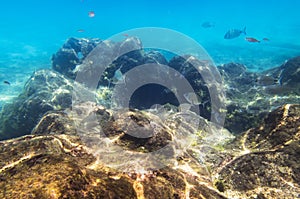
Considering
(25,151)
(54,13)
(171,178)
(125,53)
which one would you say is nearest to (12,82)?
(125,53)

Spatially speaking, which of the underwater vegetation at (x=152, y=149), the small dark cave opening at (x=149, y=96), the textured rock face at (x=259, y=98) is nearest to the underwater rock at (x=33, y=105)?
the underwater vegetation at (x=152, y=149)

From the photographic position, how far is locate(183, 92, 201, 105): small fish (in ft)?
28.5

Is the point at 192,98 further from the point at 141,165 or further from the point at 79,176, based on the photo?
the point at 79,176

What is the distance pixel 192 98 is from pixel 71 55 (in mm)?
8591

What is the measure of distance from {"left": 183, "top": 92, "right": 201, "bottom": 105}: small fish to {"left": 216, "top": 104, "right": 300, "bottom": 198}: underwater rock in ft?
14.2

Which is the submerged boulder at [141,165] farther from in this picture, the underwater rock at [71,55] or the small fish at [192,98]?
the underwater rock at [71,55]

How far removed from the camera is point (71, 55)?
13.6 meters

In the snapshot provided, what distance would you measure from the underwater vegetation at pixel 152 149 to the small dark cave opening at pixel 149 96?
129 centimetres

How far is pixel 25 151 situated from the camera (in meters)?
2.67

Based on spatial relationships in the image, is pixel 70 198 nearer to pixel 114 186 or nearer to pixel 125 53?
pixel 114 186

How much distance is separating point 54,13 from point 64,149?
11036 cm

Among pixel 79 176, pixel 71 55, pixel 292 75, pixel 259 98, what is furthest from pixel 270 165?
pixel 71 55

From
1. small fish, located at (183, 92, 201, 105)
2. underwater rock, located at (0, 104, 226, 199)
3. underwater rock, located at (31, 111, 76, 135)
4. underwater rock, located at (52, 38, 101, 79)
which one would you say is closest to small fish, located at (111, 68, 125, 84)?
small fish, located at (183, 92, 201, 105)

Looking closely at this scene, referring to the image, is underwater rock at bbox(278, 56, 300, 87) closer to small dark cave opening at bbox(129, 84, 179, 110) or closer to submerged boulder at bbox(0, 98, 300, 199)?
small dark cave opening at bbox(129, 84, 179, 110)
